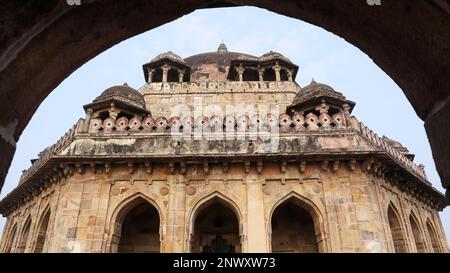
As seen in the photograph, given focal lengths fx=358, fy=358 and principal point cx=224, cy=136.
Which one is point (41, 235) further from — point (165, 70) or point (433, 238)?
point (433, 238)

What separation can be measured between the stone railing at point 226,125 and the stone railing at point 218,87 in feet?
15.6

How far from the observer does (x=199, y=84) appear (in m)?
14.9

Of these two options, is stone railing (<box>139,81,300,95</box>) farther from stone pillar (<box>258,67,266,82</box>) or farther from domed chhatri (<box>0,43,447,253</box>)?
domed chhatri (<box>0,43,447,253</box>)

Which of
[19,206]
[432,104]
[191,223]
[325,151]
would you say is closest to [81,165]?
[191,223]

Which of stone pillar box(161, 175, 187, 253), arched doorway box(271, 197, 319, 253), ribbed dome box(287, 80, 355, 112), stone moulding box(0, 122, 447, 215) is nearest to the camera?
stone pillar box(161, 175, 187, 253)

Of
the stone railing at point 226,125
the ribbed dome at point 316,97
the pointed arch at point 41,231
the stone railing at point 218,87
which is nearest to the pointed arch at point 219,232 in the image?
the stone railing at point 226,125

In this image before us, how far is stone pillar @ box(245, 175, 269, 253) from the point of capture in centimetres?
855

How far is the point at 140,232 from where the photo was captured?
10859 millimetres

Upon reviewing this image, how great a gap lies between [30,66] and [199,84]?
13.0 m

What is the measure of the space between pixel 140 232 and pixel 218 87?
A: 6711mm

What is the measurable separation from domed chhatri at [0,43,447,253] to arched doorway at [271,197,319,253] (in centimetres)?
3

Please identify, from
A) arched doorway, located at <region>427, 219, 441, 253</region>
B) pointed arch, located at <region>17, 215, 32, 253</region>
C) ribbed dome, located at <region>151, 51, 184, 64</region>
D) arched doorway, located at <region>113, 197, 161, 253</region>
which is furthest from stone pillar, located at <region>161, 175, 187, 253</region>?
arched doorway, located at <region>427, 219, 441, 253</region>
